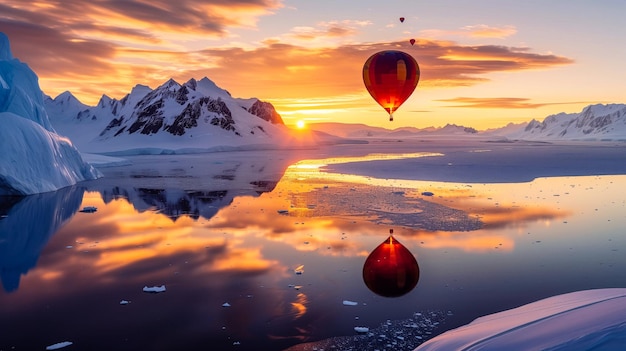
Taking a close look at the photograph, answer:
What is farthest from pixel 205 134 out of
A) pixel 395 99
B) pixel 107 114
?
pixel 395 99

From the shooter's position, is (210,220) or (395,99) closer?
(210,220)

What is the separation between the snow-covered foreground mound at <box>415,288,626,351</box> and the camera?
15.8ft

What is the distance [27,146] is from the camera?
86.2 feet

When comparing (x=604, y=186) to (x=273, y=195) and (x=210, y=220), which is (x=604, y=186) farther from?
(x=210, y=220)

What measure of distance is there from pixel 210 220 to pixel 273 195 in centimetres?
715

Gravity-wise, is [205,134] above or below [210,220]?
above

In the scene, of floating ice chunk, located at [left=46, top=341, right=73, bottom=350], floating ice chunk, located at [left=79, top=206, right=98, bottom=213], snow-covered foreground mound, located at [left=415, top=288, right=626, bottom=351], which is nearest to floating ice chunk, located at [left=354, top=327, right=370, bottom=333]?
snow-covered foreground mound, located at [left=415, top=288, right=626, bottom=351]

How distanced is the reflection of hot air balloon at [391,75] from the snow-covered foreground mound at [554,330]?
19935 millimetres

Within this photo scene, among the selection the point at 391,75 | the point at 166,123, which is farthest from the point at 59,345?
the point at 166,123

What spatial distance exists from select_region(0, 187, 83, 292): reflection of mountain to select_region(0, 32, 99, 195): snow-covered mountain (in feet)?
3.46

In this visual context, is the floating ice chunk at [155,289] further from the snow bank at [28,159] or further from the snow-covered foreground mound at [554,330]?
the snow bank at [28,159]

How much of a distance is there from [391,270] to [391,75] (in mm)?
16617

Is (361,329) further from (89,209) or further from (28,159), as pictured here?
(28,159)

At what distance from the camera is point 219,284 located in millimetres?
10469
